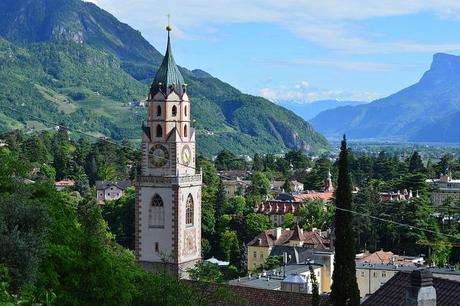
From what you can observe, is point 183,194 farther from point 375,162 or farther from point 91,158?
point 375,162

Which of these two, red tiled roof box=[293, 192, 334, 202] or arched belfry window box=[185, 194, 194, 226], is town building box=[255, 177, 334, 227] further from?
arched belfry window box=[185, 194, 194, 226]

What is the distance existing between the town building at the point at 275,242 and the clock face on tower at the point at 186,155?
62.3ft

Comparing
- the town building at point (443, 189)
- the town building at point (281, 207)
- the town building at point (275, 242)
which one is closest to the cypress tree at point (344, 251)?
the town building at point (275, 242)

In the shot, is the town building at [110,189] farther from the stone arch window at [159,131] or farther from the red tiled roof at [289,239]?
the stone arch window at [159,131]

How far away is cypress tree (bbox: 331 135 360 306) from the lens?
1816cm

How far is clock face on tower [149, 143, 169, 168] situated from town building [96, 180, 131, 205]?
138ft

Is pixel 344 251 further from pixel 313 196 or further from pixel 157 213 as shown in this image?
pixel 313 196

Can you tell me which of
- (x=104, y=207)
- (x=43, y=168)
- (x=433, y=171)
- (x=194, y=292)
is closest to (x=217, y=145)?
(x=433, y=171)

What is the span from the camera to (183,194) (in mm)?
32406

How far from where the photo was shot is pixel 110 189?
7588cm

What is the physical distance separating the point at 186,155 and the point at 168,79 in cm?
282

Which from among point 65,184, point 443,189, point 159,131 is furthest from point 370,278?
point 65,184

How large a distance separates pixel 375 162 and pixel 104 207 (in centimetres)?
3726

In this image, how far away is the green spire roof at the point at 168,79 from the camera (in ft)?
105
